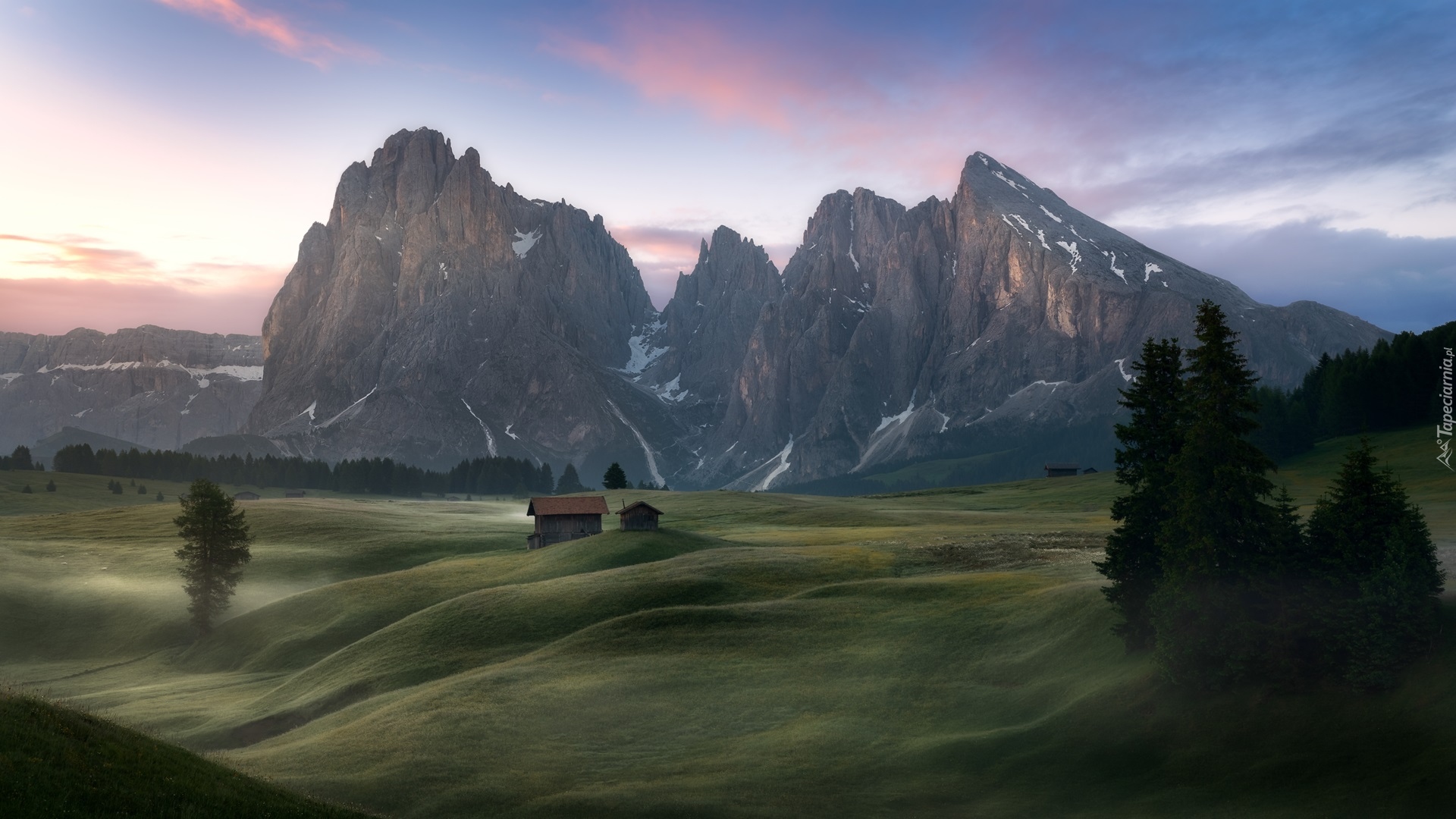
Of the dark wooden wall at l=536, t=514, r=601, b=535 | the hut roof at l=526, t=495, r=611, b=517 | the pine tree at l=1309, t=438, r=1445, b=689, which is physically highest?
the pine tree at l=1309, t=438, r=1445, b=689

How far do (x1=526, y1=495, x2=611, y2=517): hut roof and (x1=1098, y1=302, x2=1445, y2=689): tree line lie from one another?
7263 centimetres

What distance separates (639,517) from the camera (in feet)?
339

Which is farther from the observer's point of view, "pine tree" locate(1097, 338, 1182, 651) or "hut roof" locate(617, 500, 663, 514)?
"hut roof" locate(617, 500, 663, 514)

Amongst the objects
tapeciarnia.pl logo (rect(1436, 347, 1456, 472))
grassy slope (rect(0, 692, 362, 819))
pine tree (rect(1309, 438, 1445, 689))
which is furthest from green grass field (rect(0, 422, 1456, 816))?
grassy slope (rect(0, 692, 362, 819))

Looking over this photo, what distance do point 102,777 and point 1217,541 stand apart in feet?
132

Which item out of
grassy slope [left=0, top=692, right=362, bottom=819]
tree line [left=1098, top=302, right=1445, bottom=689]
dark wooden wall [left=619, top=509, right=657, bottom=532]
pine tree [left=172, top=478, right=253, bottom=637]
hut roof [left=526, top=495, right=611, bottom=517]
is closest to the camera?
grassy slope [left=0, top=692, right=362, bottom=819]

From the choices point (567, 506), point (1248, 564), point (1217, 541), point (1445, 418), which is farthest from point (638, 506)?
point (1445, 418)

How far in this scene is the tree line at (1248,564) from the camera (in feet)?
114

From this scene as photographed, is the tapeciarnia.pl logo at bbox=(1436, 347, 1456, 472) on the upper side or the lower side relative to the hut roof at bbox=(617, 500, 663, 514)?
upper

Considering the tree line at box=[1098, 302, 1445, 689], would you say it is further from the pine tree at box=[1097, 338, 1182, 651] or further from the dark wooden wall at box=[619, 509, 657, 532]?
the dark wooden wall at box=[619, 509, 657, 532]

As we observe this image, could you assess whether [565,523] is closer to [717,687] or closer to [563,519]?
[563,519]

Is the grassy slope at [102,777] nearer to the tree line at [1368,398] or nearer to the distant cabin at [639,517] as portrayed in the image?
the distant cabin at [639,517]

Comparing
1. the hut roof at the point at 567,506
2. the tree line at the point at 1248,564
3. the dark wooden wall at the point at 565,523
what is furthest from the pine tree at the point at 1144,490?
the dark wooden wall at the point at 565,523

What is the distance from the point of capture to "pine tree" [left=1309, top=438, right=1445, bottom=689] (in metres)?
34.0
